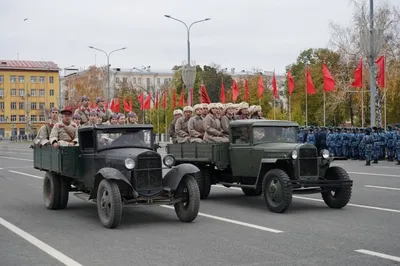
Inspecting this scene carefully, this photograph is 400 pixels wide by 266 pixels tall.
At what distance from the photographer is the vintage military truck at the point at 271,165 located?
40.3 ft

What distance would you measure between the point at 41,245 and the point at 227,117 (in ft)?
24.4

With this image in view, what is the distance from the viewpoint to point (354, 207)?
1288 cm

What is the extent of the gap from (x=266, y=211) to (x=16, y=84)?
12299cm

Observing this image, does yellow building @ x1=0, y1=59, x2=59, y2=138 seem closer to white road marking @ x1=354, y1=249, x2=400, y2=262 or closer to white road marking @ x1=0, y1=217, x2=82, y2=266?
white road marking @ x1=0, y1=217, x2=82, y2=266

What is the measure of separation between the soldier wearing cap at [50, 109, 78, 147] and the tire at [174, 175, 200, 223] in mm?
3065

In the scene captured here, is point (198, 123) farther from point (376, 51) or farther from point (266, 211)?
point (376, 51)

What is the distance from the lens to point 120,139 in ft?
38.3

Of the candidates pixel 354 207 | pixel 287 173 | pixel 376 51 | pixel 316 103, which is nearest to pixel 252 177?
pixel 287 173

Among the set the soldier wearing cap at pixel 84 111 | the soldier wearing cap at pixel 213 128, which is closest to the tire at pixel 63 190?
the soldier wearing cap at pixel 84 111

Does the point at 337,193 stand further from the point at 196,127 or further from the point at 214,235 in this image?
the point at 196,127

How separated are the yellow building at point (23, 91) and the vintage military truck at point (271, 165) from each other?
381 ft

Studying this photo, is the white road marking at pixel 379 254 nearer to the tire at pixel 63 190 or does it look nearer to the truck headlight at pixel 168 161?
the truck headlight at pixel 168 161

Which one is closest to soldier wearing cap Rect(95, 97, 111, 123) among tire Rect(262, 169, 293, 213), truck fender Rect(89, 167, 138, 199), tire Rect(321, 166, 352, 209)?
truck fender Rect(89, 167, 138, 199)

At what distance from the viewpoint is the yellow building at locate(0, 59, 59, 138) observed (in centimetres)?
12744
